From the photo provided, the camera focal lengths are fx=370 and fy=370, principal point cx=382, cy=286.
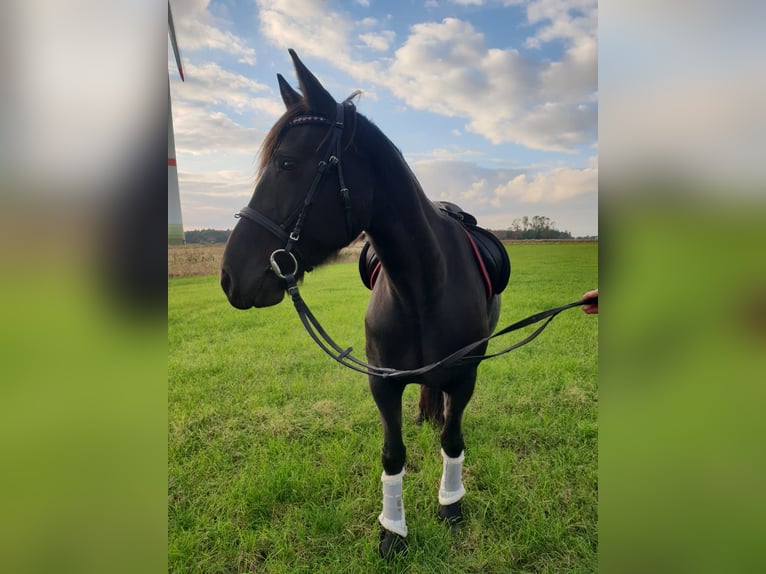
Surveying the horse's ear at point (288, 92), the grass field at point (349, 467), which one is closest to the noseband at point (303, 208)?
the horse's ear at point (288, 92)

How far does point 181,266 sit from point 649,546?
8.38 metres

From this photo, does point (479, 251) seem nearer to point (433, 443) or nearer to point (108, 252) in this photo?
point (433, 443)

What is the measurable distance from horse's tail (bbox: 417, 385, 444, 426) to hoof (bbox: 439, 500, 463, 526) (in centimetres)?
89

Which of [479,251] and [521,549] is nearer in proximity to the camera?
[521,549]

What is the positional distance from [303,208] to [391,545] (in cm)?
215

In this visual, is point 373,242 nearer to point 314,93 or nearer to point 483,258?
point 314,93

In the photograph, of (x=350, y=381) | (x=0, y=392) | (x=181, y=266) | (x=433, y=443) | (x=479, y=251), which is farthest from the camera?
(x=181, y=266)

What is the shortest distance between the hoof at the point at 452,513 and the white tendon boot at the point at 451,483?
0.03m

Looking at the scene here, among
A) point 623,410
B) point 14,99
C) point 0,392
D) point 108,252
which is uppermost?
point 14,99

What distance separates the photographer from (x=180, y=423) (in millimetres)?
3799

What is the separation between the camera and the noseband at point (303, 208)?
1691mm

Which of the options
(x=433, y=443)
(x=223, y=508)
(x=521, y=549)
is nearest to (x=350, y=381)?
(x=433, y=443)

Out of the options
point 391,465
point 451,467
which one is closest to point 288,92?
point 391,465

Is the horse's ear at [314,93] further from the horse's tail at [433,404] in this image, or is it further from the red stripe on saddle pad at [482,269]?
the horse's tail at [433,404]
